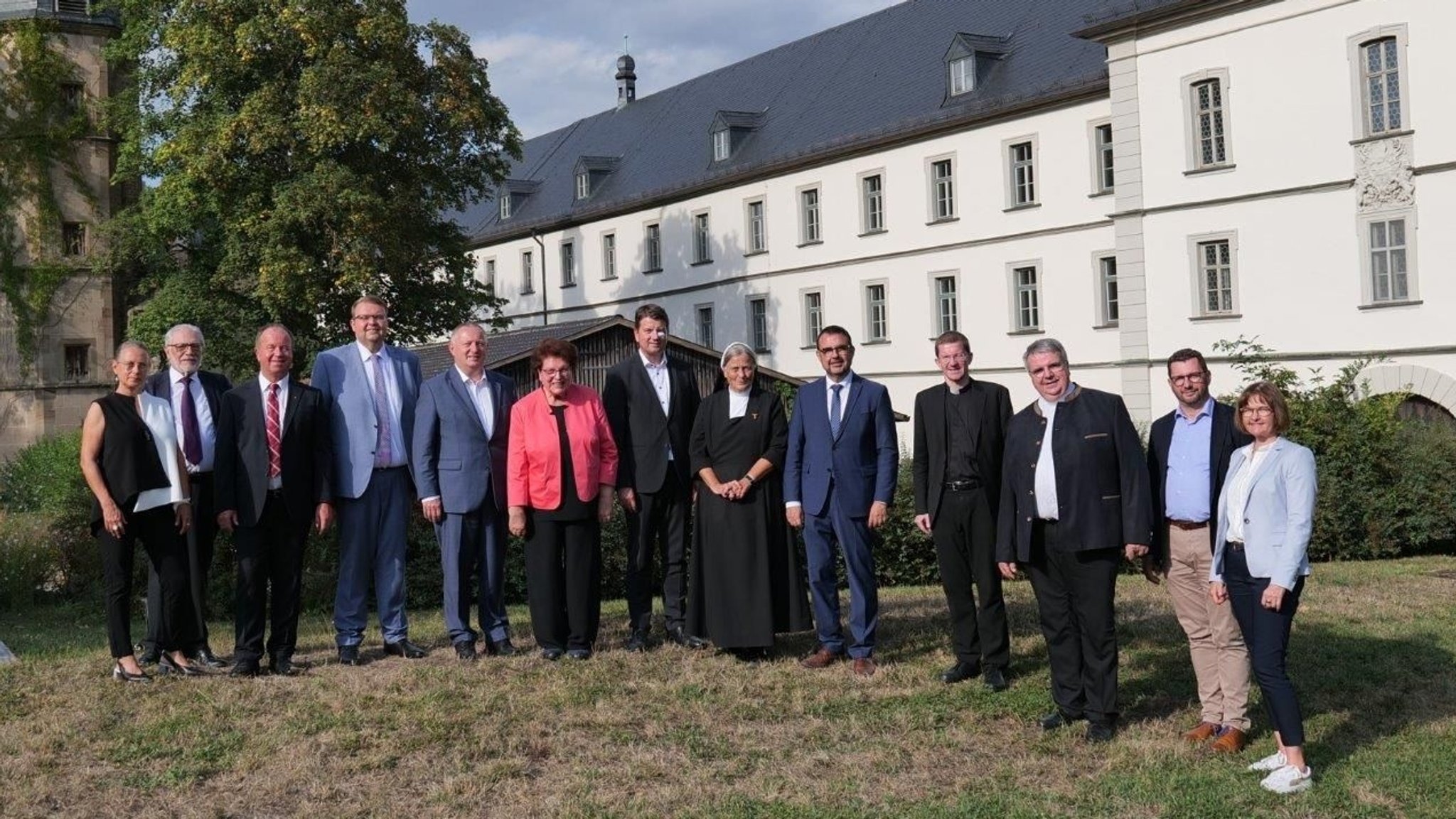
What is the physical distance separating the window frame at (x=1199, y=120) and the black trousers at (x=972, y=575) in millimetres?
22357

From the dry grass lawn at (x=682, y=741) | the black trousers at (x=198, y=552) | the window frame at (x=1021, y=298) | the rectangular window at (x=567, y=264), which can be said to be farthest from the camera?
the rectangular window at (x=567, y=264)

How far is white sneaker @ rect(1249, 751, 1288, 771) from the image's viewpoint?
609 centimetres

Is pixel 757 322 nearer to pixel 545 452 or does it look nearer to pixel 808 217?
pixel 808 217

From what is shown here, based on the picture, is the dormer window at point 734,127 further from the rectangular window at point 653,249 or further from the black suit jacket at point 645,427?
the black suit jacket at point 645,427

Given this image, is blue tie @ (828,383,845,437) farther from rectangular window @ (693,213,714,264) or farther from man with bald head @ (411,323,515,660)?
rectangular window @ (693,213,714,264)

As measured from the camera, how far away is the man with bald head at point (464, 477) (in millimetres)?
8461

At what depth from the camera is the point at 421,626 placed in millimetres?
10336

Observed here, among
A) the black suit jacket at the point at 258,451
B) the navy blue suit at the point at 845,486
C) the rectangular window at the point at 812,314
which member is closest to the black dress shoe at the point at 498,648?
the black suit jacket at the point at 258,451

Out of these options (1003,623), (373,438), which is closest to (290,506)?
(373,438)

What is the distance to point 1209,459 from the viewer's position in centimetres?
661

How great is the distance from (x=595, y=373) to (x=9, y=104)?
13.6m

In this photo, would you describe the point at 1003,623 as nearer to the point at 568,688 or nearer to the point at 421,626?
the point at 568,688

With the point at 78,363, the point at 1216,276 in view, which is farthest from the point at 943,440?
the point at 78,363

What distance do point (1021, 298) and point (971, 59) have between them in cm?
632
